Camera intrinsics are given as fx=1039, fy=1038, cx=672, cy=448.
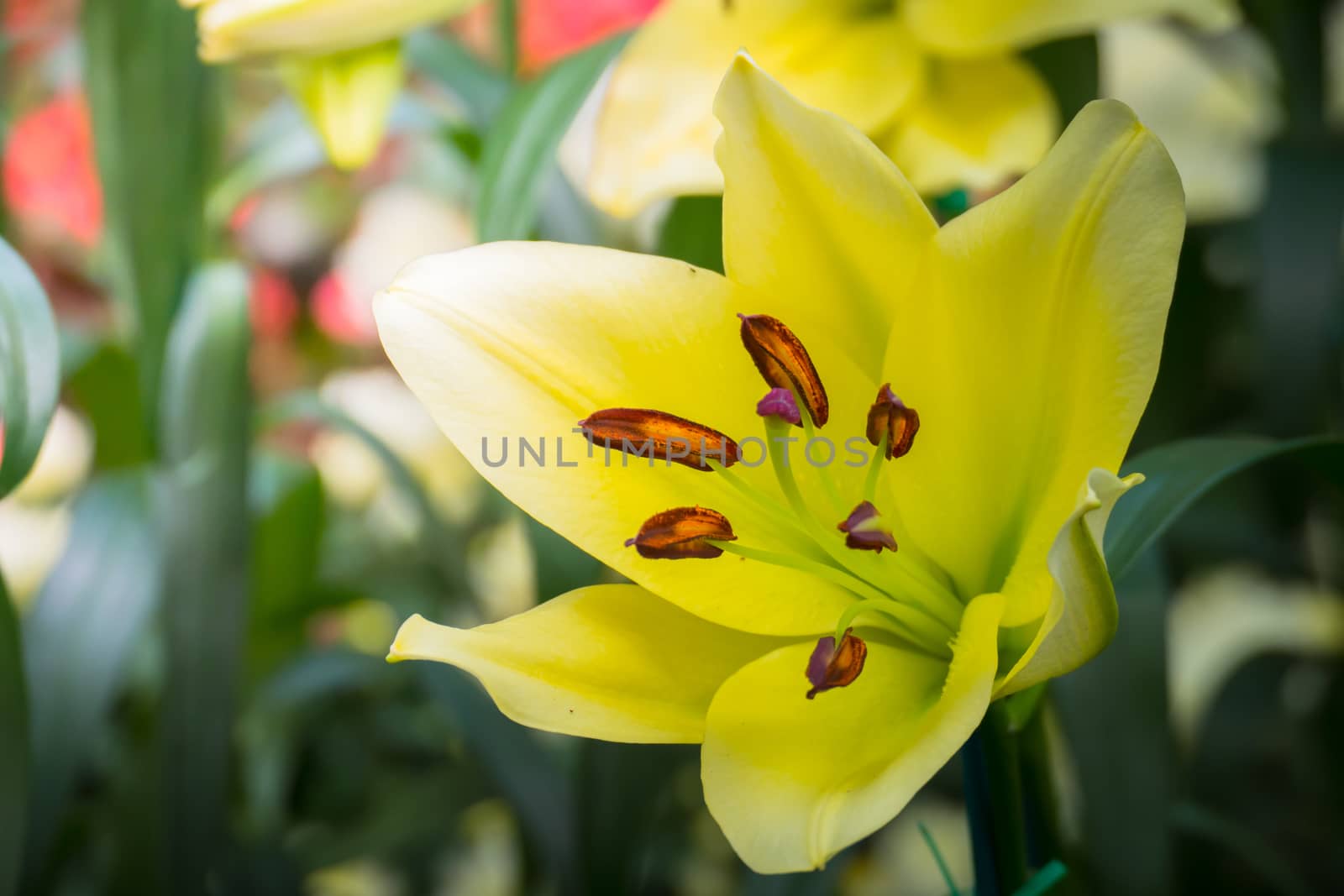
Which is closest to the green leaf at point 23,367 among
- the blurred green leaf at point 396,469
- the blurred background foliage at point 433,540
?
the blurred background foliage at point 433,540

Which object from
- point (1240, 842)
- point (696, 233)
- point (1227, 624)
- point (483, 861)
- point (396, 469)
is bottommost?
point (483, 861)

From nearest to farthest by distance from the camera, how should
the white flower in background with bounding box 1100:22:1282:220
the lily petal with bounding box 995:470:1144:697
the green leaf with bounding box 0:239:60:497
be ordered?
1. the lily petal with bounding box 995:470:1144:697
2. the green leaf with bounding box 0:239:60:497
3. the white flower in background with bounding box 1100:22:1282:220

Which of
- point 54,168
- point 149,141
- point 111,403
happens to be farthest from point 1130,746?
point 54,168

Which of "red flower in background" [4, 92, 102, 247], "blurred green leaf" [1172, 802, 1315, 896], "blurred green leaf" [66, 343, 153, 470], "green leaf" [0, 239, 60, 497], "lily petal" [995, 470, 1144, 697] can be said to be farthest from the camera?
"red flower in background" [4, 92, 102, 247]

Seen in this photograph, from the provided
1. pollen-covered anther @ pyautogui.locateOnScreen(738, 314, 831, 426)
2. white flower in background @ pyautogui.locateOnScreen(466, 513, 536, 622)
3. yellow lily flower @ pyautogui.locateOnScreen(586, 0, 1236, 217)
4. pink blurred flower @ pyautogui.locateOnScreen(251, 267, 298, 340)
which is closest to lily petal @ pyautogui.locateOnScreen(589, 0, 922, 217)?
yellow lily flower @ pyautogui.locateOnScreen(586, 0, 1236, 217)

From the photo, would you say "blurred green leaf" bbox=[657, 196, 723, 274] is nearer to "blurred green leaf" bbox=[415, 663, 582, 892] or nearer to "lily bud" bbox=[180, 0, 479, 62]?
"lily bud" bbox=[180, 0, 479, 62]

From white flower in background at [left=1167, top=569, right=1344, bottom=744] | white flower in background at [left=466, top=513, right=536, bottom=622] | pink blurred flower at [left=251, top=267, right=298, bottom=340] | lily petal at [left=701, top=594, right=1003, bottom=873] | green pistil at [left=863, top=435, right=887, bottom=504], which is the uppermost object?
green pistil at [left=863, top=435, right=887, bottom=504]

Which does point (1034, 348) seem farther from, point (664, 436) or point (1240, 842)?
point (1240, 842)
